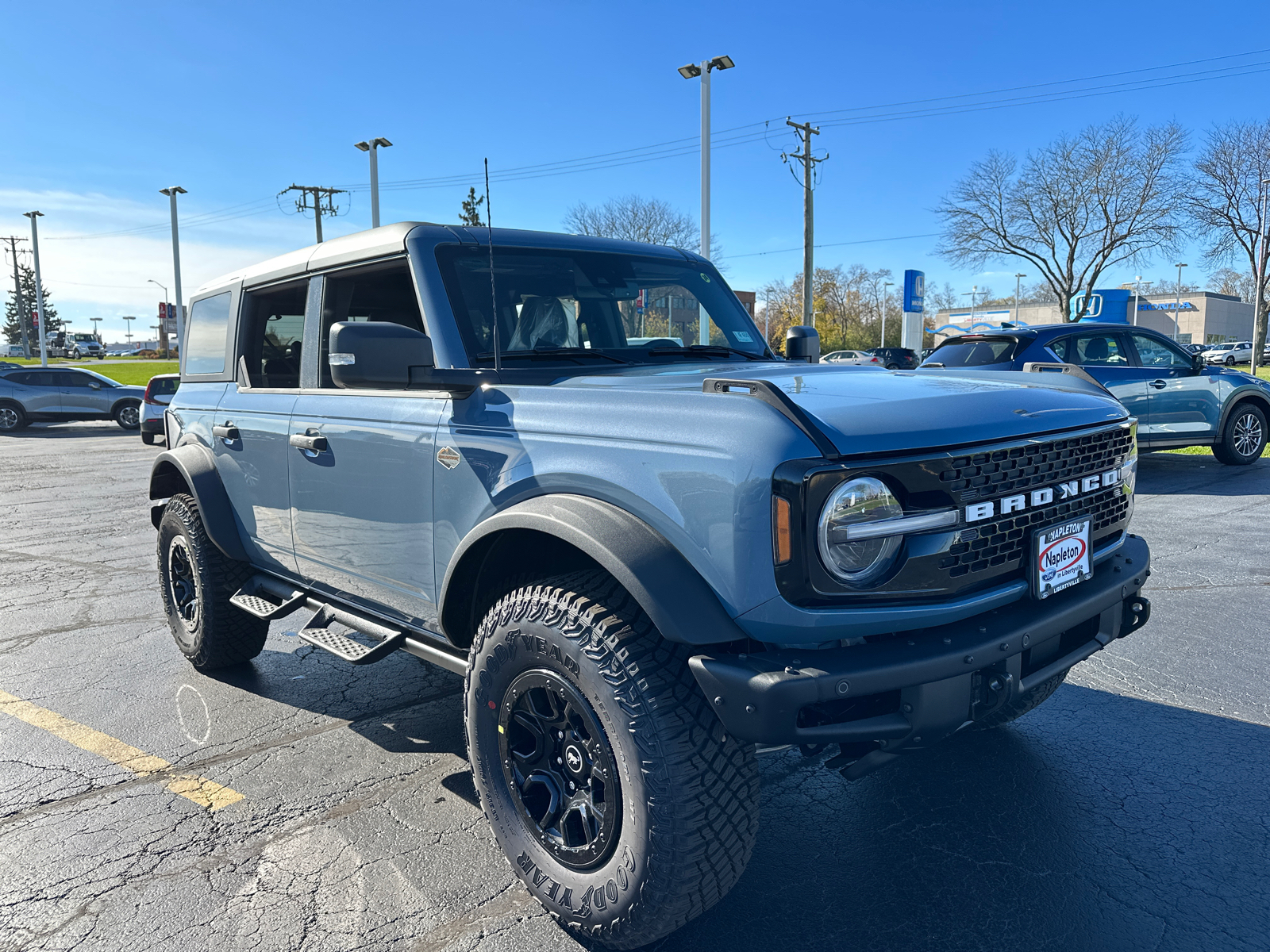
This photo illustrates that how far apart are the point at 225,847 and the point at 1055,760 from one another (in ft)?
9.64

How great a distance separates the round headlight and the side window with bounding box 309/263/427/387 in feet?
6.19

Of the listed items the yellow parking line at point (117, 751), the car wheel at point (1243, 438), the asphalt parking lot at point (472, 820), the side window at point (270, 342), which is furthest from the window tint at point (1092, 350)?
the yellow parking line at point (117, 751)

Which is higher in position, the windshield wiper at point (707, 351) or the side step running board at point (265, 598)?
the windshield wiper at point (707, 351)

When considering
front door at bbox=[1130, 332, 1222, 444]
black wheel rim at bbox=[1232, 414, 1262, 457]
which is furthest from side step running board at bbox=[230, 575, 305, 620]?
black wheel rim at bbox=[1232, 414, 1262, 457]

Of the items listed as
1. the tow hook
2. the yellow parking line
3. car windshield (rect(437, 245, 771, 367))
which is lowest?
the yellow parking line

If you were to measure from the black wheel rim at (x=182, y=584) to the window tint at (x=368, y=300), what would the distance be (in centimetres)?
163

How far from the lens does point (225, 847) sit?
296cm

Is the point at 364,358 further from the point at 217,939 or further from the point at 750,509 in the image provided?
the point at 217,939

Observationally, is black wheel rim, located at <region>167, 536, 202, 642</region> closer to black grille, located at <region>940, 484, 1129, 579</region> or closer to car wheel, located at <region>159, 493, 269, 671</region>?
Result: car wheel, located at <region>159, 493, 269, 671</region>

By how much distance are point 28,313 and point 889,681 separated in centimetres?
13044

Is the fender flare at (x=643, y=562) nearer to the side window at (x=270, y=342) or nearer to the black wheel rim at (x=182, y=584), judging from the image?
the side window at (x=270, y=342)

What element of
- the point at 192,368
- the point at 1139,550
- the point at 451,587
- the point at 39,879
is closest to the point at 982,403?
the point at 1139,550

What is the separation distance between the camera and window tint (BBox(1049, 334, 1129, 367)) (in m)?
10.3

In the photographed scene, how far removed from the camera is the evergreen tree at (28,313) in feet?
342
